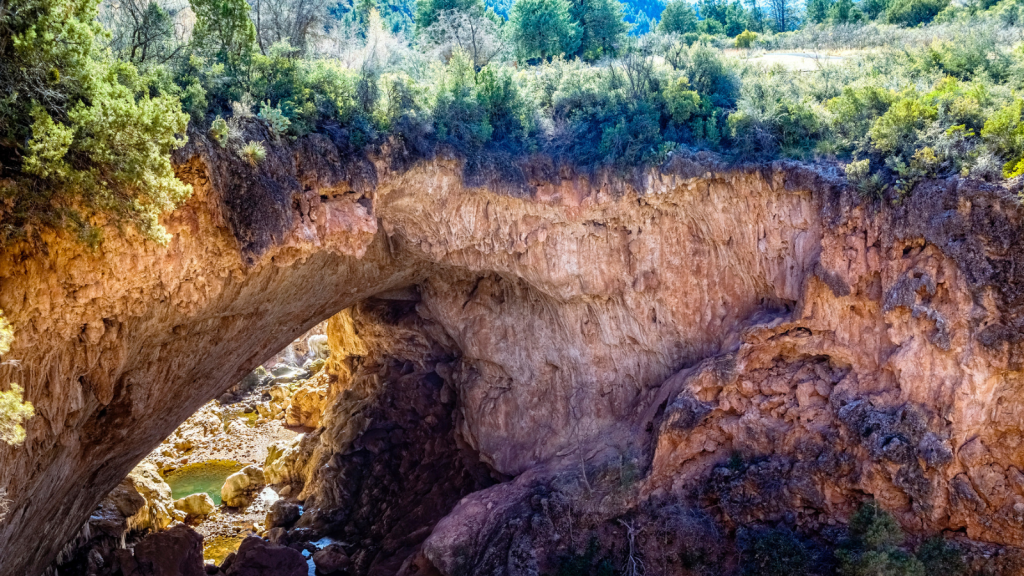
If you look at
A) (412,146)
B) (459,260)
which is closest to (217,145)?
(412,146)

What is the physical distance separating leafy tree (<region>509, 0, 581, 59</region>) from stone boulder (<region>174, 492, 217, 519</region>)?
71.0 ft

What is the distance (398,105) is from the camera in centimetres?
1546

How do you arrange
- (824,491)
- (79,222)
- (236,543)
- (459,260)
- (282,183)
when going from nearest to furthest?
(79,222)
(282,183)
(824,491)
(459,260)
(236,543)

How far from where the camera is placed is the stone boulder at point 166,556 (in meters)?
16.9

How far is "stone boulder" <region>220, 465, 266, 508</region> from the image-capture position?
79.8ft

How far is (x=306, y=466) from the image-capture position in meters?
24.6

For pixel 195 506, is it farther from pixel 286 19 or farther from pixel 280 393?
pixel 286 19

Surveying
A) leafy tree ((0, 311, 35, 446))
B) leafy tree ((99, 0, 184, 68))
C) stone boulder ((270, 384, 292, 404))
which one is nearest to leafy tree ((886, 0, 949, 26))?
leafy tree ((99, 0, 184, 68))

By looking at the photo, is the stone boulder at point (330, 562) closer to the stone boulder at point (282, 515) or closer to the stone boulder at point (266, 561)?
the stone boulder at point (266, 561)

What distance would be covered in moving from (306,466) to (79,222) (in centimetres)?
1632

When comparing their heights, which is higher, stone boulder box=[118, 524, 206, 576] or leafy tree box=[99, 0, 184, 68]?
leafy tree box=[99, 0, 184, 68]

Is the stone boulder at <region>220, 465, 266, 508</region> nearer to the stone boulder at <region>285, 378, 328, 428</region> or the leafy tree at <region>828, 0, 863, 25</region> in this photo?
the stone boulder at <region>285, 378, 328, 428</region>

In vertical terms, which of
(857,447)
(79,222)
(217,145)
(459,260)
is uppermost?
(217,145)

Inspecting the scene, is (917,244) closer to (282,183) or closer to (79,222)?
(282,183)
